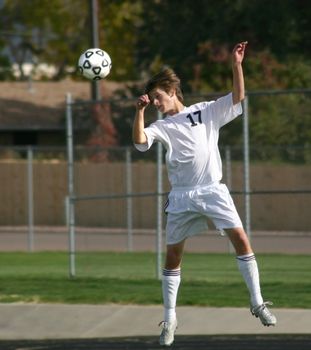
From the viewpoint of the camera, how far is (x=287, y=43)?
39.7 m

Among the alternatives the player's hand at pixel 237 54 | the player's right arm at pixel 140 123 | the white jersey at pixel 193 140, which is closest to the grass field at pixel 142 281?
the white jersey at pixel 193 140

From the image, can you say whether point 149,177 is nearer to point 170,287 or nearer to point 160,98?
point 170,287

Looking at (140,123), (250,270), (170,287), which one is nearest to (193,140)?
(140,123)

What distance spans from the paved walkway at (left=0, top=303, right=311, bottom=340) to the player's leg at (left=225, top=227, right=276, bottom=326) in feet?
5.69

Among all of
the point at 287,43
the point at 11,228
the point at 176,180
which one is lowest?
the point at 11,228

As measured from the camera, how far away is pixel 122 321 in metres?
12.4

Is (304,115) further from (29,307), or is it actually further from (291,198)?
(29,307)

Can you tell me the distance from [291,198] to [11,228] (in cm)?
1319

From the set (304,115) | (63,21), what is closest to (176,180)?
(304,115)

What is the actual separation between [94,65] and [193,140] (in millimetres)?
1682

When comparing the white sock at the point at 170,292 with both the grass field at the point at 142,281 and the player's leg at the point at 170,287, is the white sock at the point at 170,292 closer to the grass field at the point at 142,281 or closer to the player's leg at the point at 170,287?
the player's leg at the point at 170,287

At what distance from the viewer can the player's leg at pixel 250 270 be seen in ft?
32.2

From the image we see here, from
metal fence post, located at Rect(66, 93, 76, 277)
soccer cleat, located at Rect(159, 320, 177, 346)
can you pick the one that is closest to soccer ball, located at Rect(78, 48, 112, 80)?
soccer cleat, located at Rect(159, 320, 177, 346)

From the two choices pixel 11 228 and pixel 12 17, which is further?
pixel 12 17
